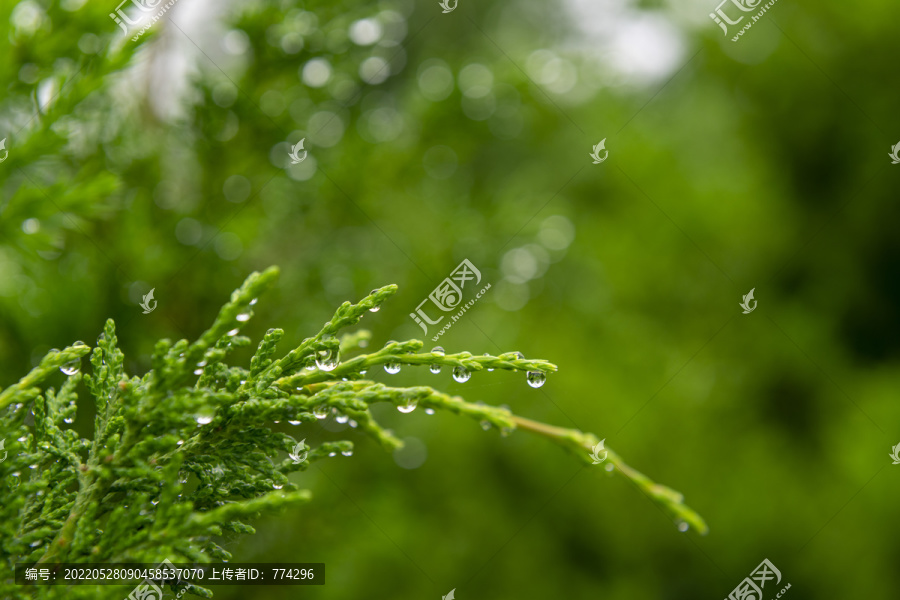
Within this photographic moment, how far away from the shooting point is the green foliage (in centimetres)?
83

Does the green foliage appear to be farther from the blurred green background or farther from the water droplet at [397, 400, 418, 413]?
the blurred green background

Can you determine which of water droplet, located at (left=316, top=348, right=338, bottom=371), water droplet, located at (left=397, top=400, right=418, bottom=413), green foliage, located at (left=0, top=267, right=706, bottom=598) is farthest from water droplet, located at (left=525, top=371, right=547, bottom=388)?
water droplet, located at (left=316, top=348, right=338, bottom=371)

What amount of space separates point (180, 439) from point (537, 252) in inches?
107

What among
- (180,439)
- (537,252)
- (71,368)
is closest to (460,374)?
(180,439)

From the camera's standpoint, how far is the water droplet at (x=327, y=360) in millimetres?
1037

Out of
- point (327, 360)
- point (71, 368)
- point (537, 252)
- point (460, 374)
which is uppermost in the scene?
point (537, 252)

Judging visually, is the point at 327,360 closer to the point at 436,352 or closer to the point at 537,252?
the point at 436,352

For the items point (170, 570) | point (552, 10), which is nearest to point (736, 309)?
point (170, 570)

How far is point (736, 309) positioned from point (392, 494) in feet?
8.83

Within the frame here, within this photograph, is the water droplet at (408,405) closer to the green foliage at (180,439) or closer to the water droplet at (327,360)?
the green foliage at (180,439)

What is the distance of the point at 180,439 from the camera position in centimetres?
95

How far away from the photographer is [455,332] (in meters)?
3.98

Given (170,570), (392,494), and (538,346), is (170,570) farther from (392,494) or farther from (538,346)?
(538,346)

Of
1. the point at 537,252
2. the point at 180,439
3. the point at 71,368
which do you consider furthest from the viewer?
the point at 537,252
